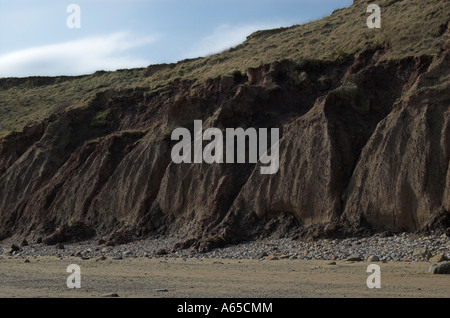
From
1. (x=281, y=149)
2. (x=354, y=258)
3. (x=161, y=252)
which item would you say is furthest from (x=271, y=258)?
(x=281, y=149)

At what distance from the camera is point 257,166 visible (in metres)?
28.3

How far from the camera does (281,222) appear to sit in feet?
86.5

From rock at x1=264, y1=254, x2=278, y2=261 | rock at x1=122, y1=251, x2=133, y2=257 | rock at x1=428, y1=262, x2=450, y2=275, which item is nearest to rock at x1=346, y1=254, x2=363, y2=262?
rock at x1=264, y1=254, x2=278, y2=261

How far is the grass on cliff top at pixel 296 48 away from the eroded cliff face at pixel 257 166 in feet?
4.09

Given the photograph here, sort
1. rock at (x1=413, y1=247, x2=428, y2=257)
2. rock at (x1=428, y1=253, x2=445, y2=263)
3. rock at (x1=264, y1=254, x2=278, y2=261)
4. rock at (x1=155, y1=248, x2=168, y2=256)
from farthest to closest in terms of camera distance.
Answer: rock at (x1=155, y1=248, x2=168, y2=256) < rock at (x1=264, y1=254, x2=278, y2=261) < rock at (x1=413, y1=247, x2=428, y2=257) < rock at (x1=428, y1=253, x2=445, y2=263)

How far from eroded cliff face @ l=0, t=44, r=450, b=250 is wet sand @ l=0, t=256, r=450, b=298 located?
5.01m

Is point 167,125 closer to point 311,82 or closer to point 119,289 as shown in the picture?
point 311,82

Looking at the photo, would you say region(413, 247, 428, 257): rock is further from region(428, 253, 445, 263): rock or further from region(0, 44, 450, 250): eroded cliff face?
region(0, 44, 450, 250): eroded cliff face

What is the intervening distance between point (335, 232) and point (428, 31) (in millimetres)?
12879

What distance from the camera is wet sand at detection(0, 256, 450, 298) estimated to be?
12.9 metres

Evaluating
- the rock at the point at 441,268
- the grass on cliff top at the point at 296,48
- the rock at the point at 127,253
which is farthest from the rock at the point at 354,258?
the grass on cliff top at the point at 296,48

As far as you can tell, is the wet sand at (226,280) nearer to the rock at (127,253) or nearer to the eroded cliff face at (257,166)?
the rock at (127,253)

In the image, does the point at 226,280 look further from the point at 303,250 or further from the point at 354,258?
the point at 303,250

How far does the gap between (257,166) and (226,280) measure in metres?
12.7
